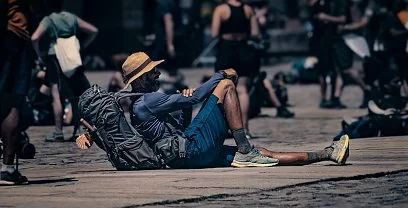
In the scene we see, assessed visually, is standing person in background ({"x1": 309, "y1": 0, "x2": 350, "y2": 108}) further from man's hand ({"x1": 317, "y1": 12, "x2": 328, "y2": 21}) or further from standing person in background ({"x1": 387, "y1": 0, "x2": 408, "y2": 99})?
standing person in background ({"x1": 387, "y1": 0, "x2": 408, "y2": 99})

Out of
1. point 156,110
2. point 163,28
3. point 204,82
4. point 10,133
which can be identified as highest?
point 10,133

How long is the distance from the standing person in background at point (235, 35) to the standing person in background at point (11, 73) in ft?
22.0

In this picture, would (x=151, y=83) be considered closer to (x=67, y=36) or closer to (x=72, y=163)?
(x=72, y=163)

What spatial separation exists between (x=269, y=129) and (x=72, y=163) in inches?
225

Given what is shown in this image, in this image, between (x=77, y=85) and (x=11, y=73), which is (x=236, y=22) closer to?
(x=77, y=85)

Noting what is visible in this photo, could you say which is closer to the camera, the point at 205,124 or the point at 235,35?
the point at 205,124

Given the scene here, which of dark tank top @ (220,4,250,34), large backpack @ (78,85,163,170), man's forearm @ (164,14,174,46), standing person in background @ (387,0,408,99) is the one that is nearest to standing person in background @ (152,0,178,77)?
man's forearm @ (164,14,174,46)

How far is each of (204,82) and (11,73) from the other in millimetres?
6273

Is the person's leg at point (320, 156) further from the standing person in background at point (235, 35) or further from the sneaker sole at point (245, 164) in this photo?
the standing person in background at point (235, 35)

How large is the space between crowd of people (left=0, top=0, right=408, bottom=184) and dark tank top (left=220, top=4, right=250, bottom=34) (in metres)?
0.01

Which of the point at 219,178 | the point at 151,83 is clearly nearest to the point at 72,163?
the point at 151,83

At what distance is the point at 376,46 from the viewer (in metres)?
25.9

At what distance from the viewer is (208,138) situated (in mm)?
13555

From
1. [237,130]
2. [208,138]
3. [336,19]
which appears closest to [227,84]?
[237,130]
